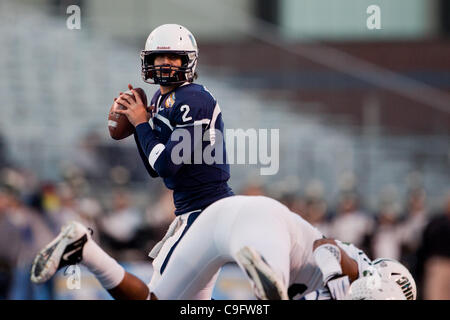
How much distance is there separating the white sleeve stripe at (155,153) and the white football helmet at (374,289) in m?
1.18

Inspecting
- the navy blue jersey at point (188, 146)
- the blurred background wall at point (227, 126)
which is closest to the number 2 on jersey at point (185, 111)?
the navy blue jersey at point (188, 146)

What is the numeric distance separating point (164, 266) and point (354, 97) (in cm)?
911

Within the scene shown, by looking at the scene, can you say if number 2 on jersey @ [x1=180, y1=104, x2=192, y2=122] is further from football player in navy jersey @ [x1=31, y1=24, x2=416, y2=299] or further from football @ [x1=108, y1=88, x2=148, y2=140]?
football @ [x1=108, y1=88, x2=148, y2=140]

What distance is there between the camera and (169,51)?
508 centimetres

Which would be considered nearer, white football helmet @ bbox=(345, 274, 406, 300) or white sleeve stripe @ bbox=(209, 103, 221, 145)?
white football helmet @ bbox=(345, 274, 406, 300)

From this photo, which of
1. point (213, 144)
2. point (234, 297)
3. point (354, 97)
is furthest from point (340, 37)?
point (213, 144)

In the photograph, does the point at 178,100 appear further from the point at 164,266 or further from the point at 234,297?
the point at 234,297

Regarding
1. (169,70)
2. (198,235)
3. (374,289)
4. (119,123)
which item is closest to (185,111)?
(169,70)

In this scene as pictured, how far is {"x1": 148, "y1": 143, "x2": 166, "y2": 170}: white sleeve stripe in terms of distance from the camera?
4.81m

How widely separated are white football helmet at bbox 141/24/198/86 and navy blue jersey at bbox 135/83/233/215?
76mm

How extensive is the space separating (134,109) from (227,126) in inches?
285

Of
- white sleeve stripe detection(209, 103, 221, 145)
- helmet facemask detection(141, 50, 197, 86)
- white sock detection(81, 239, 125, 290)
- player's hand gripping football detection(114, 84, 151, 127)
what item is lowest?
white sock detection(81, 239, 125, 290)

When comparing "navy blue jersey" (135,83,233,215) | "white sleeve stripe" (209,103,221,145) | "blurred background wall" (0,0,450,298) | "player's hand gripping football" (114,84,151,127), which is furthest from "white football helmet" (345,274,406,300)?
"blurred background wall" (0,0,450,298)

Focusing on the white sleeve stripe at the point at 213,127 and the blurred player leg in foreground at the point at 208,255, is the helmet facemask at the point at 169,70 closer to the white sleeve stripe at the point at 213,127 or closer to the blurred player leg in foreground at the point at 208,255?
the white sleeve stripe at the point at 213,127
